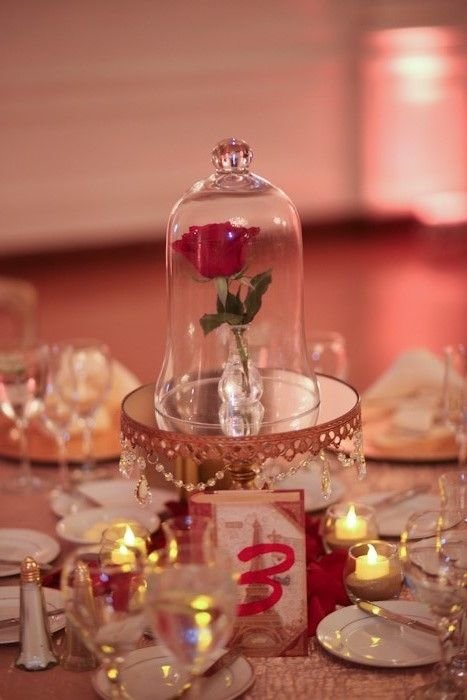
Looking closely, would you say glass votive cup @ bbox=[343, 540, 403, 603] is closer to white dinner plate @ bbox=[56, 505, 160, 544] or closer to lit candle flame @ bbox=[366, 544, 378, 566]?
lit candle flame @ bbox=[366, 544, 378, 566]

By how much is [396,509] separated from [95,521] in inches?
21.4

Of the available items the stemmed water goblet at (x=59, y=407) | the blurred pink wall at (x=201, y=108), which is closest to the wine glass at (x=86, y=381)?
the stemmed water goblet at (x=59, y=407)

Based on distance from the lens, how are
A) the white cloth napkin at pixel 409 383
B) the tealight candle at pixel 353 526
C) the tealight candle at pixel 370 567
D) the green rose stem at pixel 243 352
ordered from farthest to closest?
the white cloth napkin at pixel 409 383
the tealight candle at pixel 353 526
the green rose stem at pixel 243 352
the tealight candle at pixel 370 567

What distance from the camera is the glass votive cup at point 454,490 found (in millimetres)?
1778

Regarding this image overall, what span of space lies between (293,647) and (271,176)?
595cm

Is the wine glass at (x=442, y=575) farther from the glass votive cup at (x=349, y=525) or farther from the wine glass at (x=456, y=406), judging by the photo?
the wine glass at (x=456, y=406)

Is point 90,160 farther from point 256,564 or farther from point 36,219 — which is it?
point 256,564

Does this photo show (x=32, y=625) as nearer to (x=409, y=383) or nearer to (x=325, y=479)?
(x=325, y=479)

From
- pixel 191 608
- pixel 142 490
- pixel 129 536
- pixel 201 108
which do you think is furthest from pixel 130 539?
→ pixel 201 108

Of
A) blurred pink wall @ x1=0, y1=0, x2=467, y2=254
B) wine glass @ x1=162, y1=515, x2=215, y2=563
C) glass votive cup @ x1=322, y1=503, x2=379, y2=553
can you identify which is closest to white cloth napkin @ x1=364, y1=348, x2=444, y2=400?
glass votive cup @ x1=322, y1=503, x2=379, y2=553

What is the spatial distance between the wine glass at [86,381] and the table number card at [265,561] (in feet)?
2.76

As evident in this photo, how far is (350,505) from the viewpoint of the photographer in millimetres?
2012

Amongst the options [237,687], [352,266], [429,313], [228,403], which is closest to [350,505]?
[228,403]

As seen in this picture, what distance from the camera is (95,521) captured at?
2182mm
